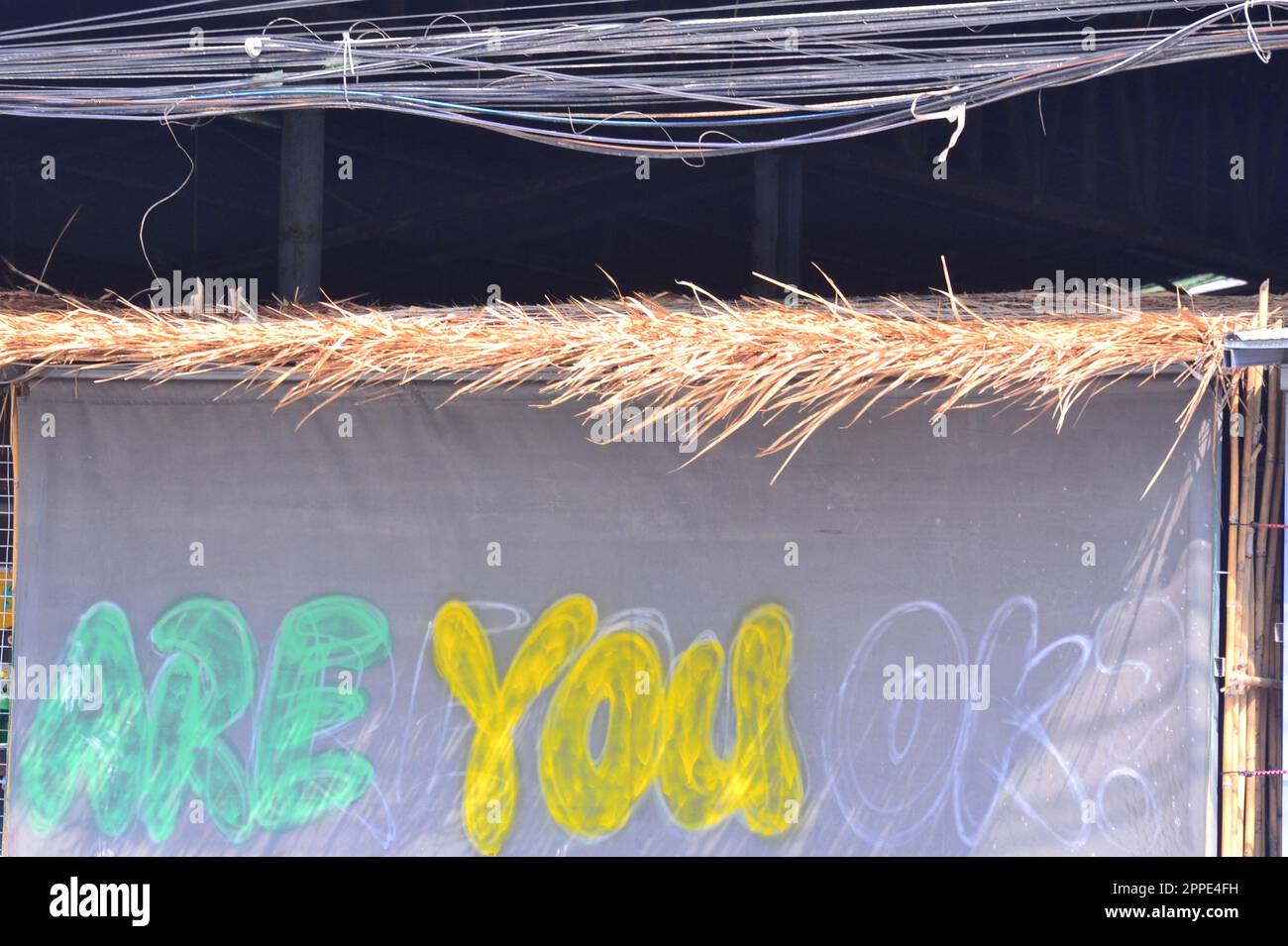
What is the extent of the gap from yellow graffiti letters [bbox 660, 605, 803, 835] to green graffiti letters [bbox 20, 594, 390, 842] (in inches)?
48.4

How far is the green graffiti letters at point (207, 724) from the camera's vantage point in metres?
4.57

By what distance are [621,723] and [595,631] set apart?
1.21 feet

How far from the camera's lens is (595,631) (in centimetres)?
447

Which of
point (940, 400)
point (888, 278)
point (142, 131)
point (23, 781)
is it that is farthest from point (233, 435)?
point (888, 278)

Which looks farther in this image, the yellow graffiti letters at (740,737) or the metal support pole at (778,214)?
the metal support pole at (778,214)

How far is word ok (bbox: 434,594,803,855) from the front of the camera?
14.3ft

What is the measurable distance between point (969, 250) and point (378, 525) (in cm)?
795

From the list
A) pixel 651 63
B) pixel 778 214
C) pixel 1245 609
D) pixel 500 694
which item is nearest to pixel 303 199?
pixel 651 63

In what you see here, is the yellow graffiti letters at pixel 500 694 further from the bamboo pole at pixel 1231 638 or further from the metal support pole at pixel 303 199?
the metal support pole at pixel 303 199

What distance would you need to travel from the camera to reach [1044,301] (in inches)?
Result: 226
